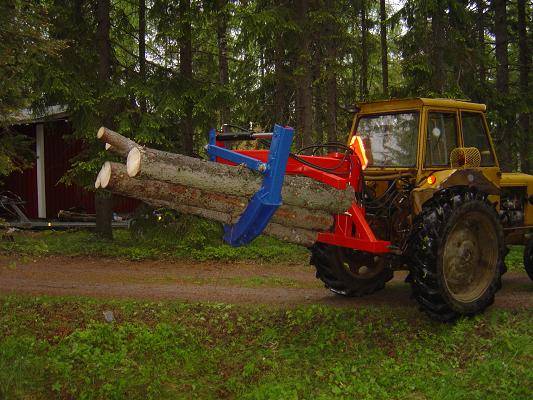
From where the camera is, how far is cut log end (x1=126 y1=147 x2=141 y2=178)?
183 inches

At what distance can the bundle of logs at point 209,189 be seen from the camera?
4.84m

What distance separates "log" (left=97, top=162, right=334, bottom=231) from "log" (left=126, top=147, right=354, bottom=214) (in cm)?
12

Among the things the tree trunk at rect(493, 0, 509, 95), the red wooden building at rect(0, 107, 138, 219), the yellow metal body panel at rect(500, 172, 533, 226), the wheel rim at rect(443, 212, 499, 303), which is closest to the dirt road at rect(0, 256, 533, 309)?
the wheel rim at rect(443, 212, 499, 303)

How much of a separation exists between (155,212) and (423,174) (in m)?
8.31

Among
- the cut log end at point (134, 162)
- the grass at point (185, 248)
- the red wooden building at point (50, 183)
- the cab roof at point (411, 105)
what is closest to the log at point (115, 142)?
the cut log end at point (134, 162)

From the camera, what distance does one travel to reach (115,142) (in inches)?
195

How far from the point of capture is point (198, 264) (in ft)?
38.3

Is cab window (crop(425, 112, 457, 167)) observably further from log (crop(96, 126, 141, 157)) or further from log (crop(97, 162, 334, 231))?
log (crop(96, 126, 141, 157))

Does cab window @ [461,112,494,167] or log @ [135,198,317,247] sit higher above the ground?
cab window @ [461,112,494,167]

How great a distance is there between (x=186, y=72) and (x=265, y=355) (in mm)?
8968

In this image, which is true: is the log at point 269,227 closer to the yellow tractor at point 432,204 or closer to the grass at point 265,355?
the yellow tractor at point 432,204

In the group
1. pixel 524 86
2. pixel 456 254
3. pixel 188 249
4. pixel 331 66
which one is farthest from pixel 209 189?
pixel 524 86

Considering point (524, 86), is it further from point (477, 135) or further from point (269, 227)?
point (269, 227)

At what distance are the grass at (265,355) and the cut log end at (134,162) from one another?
2459 millimetres
